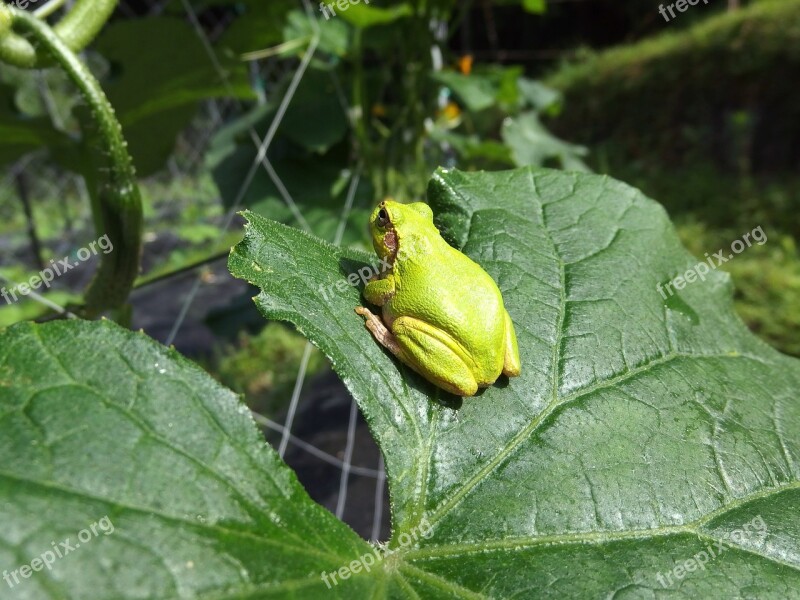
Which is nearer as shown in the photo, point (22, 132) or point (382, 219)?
point (382, 219)

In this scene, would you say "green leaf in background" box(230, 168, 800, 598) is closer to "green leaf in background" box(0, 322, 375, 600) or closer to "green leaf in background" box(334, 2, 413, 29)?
"green leaf in background" box(0, 322, 375, 600)

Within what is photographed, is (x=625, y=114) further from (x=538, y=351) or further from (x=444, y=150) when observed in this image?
(x=538, y=351)

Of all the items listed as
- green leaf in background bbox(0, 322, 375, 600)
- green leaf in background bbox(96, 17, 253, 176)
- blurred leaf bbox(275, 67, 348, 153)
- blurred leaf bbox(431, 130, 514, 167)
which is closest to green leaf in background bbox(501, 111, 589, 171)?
blurred leaf bbox(431, 130, 514, 167)

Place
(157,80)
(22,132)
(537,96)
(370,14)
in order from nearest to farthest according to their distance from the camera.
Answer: (22,132), (157,80), (370,14), (537,96)

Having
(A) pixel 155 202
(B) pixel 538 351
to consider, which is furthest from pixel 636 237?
(A) pixel 155 202

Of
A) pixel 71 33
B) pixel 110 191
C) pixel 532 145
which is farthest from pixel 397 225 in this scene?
pixel 532 145

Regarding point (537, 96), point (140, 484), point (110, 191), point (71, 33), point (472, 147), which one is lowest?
point (537, 96)

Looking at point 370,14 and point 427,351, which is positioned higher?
point 370,14

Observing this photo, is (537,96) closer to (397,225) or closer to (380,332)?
(397,225)
